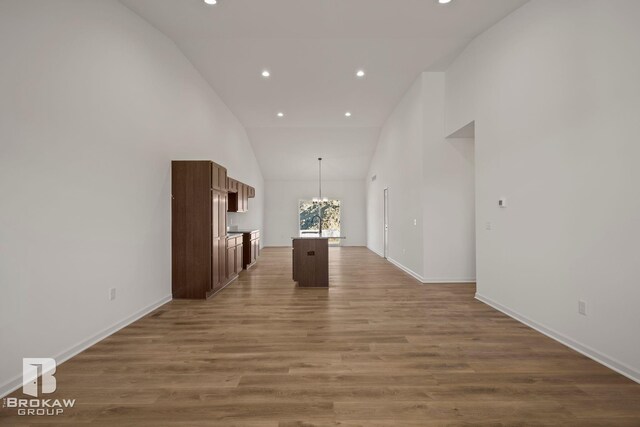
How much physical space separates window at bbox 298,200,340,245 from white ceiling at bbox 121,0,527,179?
16.2ft

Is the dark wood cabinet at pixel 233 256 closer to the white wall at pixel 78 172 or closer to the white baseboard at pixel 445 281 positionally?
the white wall at pixel 78 172

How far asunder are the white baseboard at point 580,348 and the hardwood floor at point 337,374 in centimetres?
8

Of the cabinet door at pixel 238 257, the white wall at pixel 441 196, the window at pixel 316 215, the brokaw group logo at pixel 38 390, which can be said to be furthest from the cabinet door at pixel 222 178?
the window at pixel 316 215

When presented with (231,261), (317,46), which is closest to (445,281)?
(231,261)

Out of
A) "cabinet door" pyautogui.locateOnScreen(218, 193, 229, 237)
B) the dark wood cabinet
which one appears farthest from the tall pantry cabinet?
the dark wood cabinet

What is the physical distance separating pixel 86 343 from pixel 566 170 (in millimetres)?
4928

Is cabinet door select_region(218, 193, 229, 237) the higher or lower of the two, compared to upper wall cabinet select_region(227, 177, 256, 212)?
lower

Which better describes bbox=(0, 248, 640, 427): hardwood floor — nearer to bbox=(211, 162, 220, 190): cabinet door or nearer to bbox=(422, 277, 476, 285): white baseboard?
bbox=(422, 277, 476, 285): white baseboard

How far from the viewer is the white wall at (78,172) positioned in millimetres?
2184

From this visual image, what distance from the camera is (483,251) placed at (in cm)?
430

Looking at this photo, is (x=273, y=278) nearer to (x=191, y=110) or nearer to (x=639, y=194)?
(x=191, y=110)

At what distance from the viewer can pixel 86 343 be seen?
2.81m

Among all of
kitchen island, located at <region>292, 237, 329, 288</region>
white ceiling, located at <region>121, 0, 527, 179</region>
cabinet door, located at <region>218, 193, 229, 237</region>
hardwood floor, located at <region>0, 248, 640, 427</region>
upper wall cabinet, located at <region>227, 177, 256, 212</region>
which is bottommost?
hardwood floor, located at <region>0, 248, 640, 427</region>

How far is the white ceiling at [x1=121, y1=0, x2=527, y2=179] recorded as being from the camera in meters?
3.66
